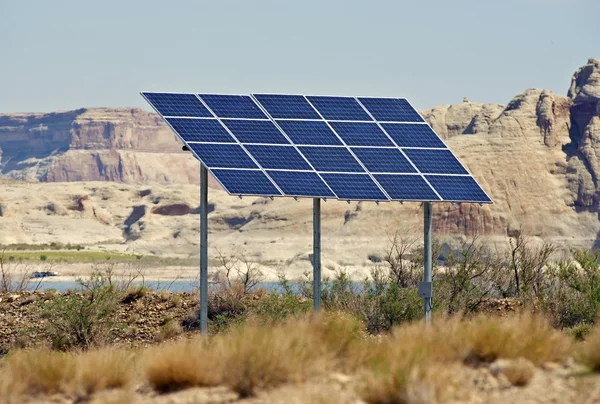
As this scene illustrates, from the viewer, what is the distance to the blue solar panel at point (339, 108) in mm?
20219

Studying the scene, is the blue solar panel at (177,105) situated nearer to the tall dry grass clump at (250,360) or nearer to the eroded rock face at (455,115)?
the tall dry grass clump at (250,360)

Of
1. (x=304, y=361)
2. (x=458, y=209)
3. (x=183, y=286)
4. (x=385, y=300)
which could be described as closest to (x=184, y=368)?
(x=304, y=361)

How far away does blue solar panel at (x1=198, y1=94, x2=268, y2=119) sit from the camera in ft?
63.8

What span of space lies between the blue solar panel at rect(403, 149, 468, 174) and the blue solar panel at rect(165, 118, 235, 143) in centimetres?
319

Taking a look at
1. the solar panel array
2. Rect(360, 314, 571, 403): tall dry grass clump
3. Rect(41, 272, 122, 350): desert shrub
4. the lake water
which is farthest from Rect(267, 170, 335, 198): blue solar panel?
the lake water

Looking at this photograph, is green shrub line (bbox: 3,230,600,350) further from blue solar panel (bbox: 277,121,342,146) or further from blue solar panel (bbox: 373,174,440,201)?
blue solar panel (bbox: 277,121,342,146)

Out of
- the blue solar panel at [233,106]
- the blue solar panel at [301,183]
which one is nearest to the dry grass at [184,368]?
the blue solar panel at [301,183]

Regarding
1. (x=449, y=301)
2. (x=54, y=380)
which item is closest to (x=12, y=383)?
(x=54, y=380)

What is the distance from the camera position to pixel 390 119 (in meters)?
20.5

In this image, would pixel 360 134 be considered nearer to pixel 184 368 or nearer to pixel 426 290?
pixel 426 290

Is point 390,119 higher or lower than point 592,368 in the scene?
higher

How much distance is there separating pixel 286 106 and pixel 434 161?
270 centimetres

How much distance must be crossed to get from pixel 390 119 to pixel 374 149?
1.20 meters

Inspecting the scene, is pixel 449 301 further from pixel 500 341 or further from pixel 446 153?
pixel 500 341
